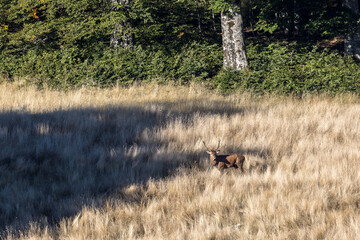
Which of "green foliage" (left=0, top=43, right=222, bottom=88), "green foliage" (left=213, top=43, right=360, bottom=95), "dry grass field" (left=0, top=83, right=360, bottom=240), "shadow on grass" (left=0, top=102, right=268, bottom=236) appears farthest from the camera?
"green foliage" (left=0, top=43, right=222, bottom=88)

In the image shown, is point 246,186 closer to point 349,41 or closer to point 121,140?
point 121,140

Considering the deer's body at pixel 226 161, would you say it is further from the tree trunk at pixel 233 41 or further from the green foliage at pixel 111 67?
the tree trunk at pixel 233 41

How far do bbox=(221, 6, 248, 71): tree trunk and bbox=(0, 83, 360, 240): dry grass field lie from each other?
4.61 metres

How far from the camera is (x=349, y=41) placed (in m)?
16.0

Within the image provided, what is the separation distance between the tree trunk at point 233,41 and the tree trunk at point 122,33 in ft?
11.6

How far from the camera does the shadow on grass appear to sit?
3938mm

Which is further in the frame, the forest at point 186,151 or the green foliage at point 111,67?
the green foliage at point 111,67

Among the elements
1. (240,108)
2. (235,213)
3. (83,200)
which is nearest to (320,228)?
(235,213)

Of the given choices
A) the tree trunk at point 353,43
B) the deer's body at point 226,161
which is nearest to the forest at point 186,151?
the deer's body at point 226,161

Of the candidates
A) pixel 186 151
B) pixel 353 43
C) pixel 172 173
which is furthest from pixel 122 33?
pixel 172 173

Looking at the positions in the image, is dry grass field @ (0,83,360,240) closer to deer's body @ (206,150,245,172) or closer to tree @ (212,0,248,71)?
deer's body @ (206,150,245,172)

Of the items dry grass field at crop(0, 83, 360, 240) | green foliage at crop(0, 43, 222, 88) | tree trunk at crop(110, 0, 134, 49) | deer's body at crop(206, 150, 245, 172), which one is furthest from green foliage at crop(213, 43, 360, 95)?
deer's body at crop(206, 150, 245, 172)

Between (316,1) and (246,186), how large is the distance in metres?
14.7

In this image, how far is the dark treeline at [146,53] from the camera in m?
11.5
